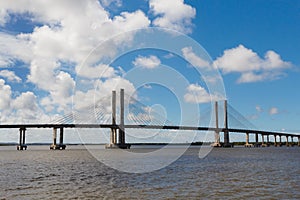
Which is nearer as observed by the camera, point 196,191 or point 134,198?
point 134,198

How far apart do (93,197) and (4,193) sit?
5.49 meters

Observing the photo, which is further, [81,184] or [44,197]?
[81,184]

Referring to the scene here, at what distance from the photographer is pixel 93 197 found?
19.4 meters

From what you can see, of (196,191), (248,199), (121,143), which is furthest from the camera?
(121,143)

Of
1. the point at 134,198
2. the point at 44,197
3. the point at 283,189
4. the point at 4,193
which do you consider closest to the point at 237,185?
the point at 283,189

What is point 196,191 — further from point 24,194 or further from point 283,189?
point 24,194

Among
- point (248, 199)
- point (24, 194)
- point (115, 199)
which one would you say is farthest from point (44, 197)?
point (248, 199)

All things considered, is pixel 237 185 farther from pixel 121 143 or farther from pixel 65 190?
pixel 121 143

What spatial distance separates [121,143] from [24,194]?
3886 inches

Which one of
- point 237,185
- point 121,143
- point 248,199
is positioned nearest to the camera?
point 248,199

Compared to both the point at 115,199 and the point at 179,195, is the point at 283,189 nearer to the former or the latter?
the point at 179,195

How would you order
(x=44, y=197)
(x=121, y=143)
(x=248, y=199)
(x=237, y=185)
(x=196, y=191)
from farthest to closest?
(x=121, y=143)
(x=237, y=185)
(x=196, y=191)
(x=44, y=197)
(x=248, y=199)

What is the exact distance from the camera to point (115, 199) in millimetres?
18797

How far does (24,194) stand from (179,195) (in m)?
8.81
